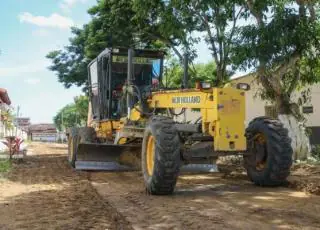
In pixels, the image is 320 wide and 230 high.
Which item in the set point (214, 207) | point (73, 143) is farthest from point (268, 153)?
point (73, 143)

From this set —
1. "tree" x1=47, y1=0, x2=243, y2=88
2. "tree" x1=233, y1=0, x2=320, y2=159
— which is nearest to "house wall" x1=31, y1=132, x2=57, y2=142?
"tree" x1=47, y1=0, x2=243, y2=88

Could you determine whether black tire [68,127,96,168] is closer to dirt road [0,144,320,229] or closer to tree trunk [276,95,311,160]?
dirt road [0,144,320,229]

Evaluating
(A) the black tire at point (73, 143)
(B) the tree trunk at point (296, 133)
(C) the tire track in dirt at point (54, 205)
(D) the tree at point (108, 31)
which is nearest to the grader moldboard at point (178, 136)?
(C) the tire track in dirt at point (54, 205)

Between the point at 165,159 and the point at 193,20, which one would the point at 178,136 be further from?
the point at 193,20

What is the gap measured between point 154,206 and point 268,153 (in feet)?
9.32

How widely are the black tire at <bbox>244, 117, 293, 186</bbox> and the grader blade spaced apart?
3.22 metres

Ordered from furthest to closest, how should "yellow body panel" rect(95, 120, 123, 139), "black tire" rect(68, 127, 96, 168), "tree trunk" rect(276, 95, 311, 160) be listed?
"tree trunk" rect(276, 95, 311, 160), "black tire" rect(68, 127, 96, 168), "yellow body panel" rect(95, 120, 123, 139)

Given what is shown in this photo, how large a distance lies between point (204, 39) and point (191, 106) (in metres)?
10.00

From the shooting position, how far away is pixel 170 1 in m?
17.9

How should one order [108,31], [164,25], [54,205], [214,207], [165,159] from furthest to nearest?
[108,31]
[164,25]
[165,159]
[54,205]
[214,207]

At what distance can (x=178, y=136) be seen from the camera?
31.1 ft

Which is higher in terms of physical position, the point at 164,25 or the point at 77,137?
the point at 164,25

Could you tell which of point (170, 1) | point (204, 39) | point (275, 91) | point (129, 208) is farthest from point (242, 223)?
point (204, 39)

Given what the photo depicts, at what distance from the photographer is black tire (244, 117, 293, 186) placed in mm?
9805
